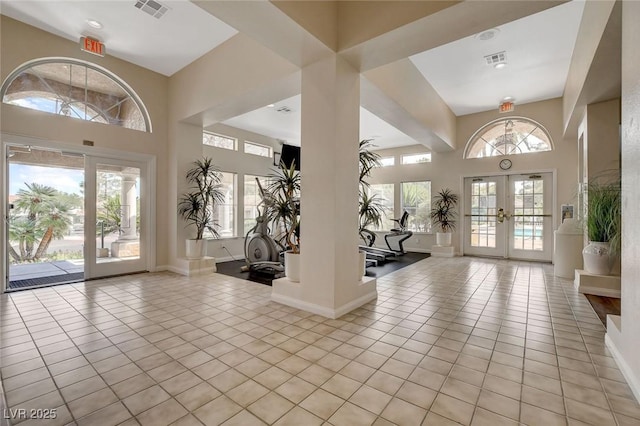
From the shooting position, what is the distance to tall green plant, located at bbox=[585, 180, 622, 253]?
3578 millimetres

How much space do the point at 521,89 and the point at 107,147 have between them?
26.0ft

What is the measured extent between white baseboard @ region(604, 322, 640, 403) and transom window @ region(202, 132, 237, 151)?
7182 mm

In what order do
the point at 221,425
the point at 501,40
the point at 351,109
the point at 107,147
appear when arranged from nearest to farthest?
the point at 221,425, the point at 351,109, the point at 501,40, the point at 107,147

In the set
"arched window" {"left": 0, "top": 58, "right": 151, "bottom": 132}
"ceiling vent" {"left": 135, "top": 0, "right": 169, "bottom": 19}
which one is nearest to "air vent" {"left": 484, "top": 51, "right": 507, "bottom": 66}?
"ceiling vent" {"left": 135, "top": 0, "right": 169, "bottom": 19}

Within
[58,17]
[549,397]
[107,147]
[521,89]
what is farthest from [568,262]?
[58,17]

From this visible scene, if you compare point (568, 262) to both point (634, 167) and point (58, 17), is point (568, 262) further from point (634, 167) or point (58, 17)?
point (58, 17)

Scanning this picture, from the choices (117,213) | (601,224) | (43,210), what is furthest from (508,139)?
(43,210)

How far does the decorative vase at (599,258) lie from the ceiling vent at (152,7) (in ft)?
21.7

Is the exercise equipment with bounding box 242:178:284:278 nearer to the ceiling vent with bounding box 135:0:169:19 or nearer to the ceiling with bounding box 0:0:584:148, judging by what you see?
the ceiling with bounding box 0:0:584:148

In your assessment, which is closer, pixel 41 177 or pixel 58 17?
pixel 58 17

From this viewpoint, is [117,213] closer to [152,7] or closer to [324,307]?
[152,7]

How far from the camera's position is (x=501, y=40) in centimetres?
413

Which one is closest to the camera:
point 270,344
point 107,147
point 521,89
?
point 270,344

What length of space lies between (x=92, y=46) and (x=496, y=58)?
20.6ft
